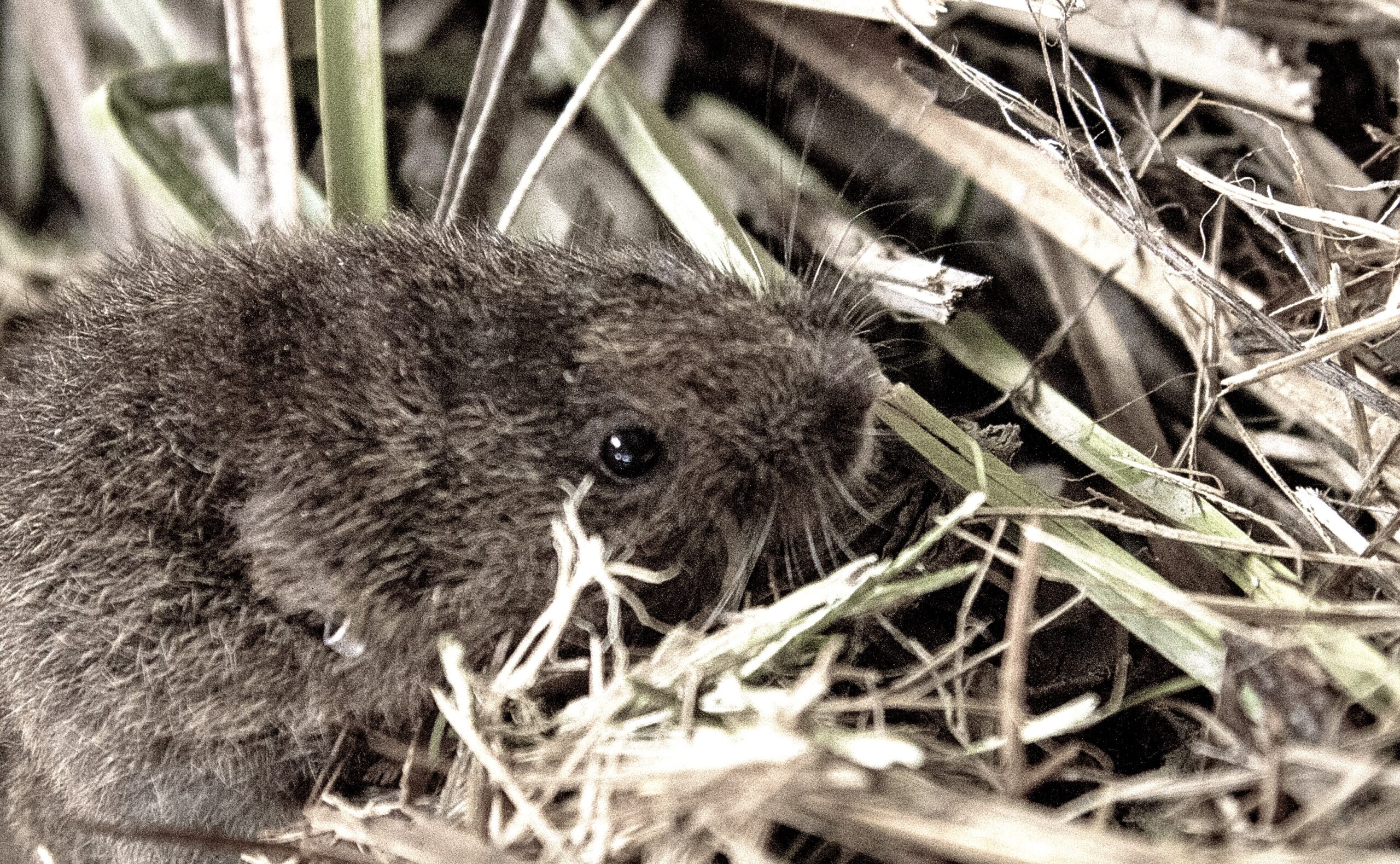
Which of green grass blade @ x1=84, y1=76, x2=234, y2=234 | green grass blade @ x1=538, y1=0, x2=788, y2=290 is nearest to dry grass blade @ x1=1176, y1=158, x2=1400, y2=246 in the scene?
green grass blade @ x1=538, y1=0, x2=788, y2=290

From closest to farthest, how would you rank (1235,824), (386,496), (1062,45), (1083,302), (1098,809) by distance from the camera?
(1235,824) → (1098,809) → (386,496) → (1062,45) → (1083,302)

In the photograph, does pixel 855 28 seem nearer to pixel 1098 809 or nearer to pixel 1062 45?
pixel 1062 45

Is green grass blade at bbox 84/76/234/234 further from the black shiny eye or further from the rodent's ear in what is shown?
the black shiny eye

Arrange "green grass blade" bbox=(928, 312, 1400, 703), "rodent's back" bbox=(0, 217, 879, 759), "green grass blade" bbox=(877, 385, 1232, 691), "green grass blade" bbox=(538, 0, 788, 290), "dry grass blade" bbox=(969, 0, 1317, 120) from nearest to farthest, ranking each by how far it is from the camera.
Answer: "green grass blade" bbox=(928, 312, 1400, 703) < "green grass blade" bbox=(877, 385, 1232, 691) < "rodent's back" bbox=(0, 217, 879, 759) < "dry grass blade" bbox=(969, 0, 1317, 120) < "green grass blade" bbox=(538, 0, 788, 290)

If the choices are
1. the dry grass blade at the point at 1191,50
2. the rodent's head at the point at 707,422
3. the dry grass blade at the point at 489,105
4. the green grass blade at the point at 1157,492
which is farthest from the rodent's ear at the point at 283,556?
the dry grass blade at the point at 1191,50

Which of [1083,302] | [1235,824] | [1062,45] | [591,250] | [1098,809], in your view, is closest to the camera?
[1235,824]

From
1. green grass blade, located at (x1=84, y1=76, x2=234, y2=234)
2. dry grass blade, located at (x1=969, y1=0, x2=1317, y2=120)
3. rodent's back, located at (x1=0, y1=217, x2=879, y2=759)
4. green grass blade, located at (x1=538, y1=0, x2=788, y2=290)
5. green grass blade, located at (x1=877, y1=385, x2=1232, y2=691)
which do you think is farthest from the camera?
green grass blade, located at (x1=84, y1=76, x2=234, y2=234)

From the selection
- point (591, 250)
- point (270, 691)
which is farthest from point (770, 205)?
point (270, 691)
